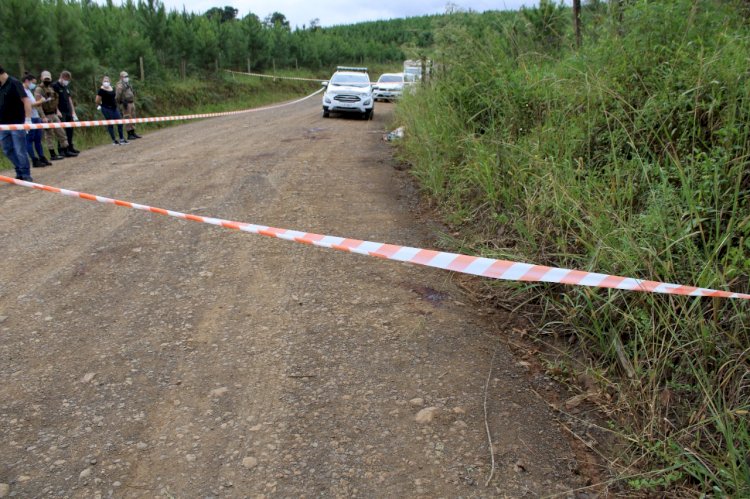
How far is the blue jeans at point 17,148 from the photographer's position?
8.70m

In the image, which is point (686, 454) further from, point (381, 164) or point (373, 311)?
point (381, 164)

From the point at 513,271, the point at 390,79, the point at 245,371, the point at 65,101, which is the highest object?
the point at 390,79

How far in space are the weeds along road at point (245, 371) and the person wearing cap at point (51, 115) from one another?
519cm

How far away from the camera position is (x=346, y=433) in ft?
9.69

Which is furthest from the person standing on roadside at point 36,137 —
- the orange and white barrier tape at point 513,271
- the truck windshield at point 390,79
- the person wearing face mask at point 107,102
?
the truck windshield at point 390,79

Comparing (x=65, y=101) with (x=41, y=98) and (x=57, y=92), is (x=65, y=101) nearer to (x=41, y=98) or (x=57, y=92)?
(x=57, y=92)

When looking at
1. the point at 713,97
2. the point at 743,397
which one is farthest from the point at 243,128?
the point at 743,397

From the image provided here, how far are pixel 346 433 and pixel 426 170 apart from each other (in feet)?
17.9

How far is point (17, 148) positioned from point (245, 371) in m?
7.52

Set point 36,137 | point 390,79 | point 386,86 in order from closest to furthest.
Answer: point 36,137
point 386,86
point 390,79

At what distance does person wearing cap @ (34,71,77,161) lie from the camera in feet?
35.2

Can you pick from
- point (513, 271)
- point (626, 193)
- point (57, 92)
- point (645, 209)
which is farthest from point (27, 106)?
point (645, 209)

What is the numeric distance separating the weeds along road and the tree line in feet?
22.5

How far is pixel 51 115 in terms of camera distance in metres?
11.1
